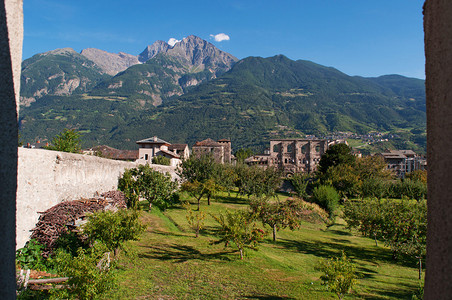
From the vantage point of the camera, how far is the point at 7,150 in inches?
72.8

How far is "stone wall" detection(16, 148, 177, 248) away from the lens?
955cm

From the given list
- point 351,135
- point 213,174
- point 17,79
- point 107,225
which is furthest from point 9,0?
point 351,135

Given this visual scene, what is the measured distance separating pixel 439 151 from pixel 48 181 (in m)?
12.2

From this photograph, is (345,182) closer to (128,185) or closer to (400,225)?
(400,225)

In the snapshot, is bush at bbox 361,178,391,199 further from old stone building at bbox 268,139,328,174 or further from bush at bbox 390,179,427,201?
old stone building at bbox 268,139,328,174

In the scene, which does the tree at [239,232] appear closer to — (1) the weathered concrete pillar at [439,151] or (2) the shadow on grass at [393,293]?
(2) the shadow on grass at [393,293]

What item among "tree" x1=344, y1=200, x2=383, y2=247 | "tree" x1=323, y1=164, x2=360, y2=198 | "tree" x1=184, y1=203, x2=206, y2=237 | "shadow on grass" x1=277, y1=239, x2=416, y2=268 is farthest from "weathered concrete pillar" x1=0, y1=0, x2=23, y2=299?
"tree" x1=323, y1=164, x2=360, y2=198

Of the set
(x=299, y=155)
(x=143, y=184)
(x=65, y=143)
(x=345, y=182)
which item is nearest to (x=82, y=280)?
(x=143, y=184)

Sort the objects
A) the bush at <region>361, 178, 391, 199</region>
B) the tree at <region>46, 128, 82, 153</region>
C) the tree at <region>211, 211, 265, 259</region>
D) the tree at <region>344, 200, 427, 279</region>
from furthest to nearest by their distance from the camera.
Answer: the bush at <region>361, 178, 391, 199</region> → the tree at <region>46, 128, 82, 153</region> → the tree at <region>344, 200, 427, 279</region> → the tree at <region>211, 211, 265, 259</region>

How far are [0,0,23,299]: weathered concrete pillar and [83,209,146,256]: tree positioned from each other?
23.6 feet

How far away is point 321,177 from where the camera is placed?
46719mm

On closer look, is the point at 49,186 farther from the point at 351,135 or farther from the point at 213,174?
the point at 351,135

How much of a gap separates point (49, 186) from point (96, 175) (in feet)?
14.9

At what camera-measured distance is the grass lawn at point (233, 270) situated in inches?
351
